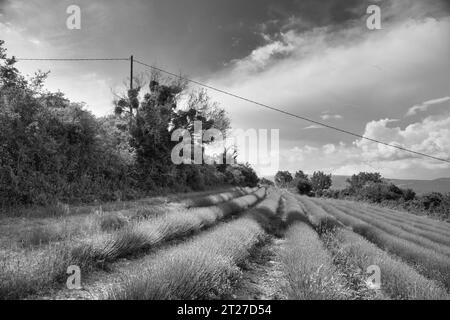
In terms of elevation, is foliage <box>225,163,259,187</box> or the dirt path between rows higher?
foliage <box>225,163,259,187</box>

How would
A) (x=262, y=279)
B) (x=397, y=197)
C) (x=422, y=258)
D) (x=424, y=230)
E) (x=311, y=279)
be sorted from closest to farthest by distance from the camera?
(x=311, y=279) < (x=262, y=279) < (x=422, y=258) < (x=424, y=230) < (x=397, y=197)

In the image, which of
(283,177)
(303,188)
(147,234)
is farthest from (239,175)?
(283,177)

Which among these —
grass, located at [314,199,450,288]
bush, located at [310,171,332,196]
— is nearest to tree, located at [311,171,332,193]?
bush, located at [310,171,332,196]

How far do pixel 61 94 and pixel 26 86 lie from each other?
2003mm

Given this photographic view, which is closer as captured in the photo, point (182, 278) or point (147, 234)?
point (182, 278)

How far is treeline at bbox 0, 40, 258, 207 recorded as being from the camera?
8.16m

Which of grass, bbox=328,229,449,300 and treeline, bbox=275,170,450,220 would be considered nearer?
grass, bbox=328,229,449,300

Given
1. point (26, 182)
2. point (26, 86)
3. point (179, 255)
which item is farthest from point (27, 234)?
point (26, 86)

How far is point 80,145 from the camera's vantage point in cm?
1098

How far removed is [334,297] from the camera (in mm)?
2990

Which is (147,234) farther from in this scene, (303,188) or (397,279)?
(303,188)

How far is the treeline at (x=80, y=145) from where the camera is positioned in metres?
8.16

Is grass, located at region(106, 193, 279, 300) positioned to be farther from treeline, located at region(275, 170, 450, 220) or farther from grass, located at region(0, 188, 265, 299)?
treeline, located at region(275, 170, 450, 220)
